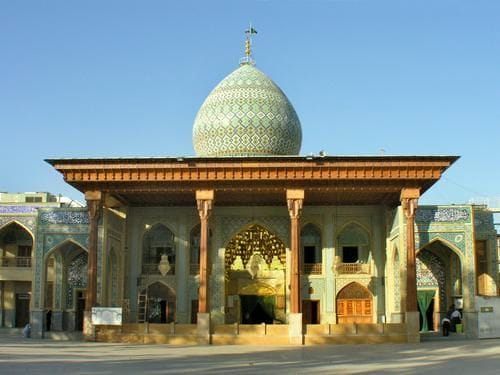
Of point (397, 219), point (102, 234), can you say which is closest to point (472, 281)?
point (397, 219)

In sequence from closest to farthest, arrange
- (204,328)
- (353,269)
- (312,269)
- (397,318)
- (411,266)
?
(204,328), (411,266), (397,318), (353,269), (312,269)

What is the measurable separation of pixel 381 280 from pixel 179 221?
8261 mm

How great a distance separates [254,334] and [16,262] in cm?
1638

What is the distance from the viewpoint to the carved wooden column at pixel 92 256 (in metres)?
23.2

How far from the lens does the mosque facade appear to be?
23.2 m

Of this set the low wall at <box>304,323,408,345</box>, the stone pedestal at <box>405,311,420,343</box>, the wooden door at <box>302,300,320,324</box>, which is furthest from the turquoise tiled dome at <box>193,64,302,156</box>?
the stone pedestal at <box>405,311,420,343</box>

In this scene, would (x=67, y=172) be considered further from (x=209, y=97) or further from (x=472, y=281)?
(x=472, y=281)

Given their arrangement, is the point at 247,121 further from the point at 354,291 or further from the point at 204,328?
the point at 204,328

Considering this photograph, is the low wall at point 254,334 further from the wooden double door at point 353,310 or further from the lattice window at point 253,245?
the lattice window at point 253,245

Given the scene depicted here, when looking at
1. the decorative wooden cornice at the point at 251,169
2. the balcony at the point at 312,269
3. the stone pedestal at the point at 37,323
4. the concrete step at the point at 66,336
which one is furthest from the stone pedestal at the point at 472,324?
the stone pedestal at the point at 37,323

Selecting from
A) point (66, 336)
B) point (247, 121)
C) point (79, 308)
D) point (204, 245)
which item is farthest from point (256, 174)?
point (79, 308)

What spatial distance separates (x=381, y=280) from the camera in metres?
27.2

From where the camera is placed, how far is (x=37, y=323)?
25.1 m

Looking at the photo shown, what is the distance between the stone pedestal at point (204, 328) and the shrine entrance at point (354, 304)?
664 cm
